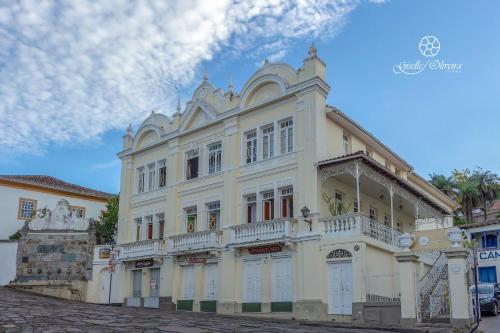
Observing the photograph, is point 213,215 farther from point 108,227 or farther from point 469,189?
point 469,189

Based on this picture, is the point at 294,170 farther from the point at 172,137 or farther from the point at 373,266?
the point at 172,137

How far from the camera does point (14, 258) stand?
3456 centimetres

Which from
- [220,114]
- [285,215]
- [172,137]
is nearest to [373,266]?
[285,215]

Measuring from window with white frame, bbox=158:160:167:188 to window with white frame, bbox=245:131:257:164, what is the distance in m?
6.65

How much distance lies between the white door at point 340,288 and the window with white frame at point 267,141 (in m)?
6.29

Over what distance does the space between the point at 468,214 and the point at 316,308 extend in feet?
115

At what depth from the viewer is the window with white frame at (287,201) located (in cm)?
2447

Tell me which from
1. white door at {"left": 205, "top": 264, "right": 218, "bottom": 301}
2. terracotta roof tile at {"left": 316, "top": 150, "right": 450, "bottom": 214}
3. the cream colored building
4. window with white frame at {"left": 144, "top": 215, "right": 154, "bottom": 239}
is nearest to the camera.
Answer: terracotta roof tile at {"left": 316, "top": 150, "right": 450, "bottom": 214}

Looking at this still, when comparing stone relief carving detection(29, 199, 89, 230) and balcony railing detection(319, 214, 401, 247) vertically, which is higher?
stone relief carving detection(29, 199, 89, 230)

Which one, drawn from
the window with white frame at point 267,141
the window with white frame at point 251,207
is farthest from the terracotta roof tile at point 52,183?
the window with white frame at point 267,141

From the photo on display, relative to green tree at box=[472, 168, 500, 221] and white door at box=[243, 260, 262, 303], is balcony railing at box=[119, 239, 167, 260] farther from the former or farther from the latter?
green tree at box=[472, 168, 500, 221]

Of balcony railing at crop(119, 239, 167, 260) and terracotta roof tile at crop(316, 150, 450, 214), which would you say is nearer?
terracotta roof tile at crop(316, 150, 450, 214)

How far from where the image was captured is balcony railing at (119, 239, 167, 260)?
29.4m

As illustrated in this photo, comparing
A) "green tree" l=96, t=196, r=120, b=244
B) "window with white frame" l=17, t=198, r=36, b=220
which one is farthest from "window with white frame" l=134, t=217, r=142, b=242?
"window with white frame" l=17, t=198, r=36, b=220
